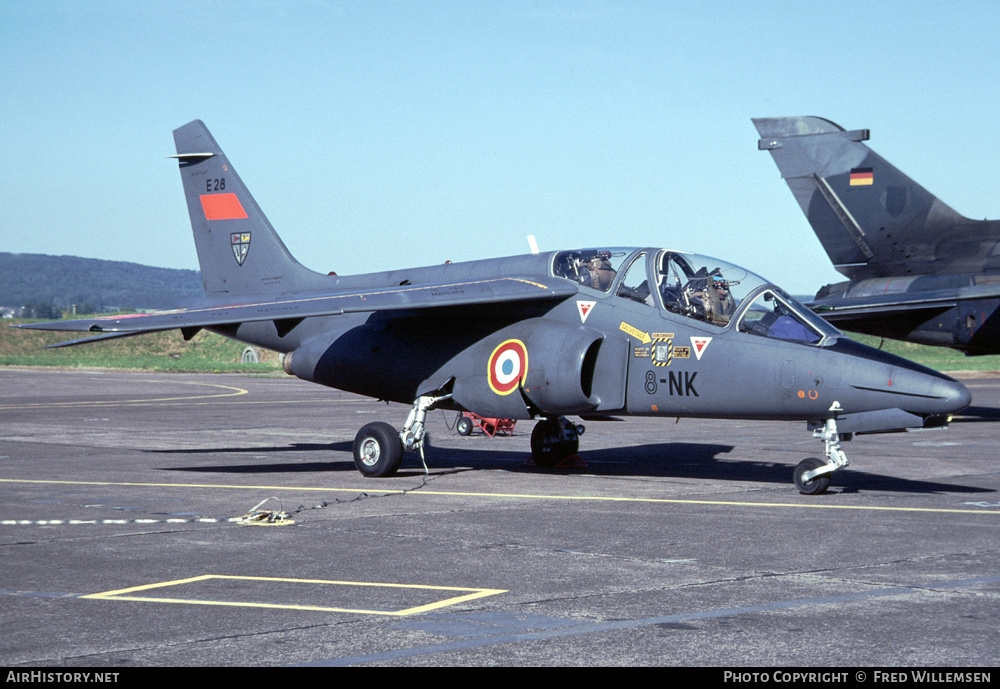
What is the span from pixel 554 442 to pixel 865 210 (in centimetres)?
1525


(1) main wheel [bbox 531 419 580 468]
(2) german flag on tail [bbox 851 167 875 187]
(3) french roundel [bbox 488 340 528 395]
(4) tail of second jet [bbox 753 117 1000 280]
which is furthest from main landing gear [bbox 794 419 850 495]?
(2) german flag on tail [bbox 851 167 875 187]

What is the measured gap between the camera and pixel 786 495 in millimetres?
13078

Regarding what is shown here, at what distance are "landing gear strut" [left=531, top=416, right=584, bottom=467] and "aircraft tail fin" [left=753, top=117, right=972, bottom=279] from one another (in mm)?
14566

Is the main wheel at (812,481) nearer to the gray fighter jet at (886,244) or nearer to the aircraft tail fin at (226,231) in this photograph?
the aircraft tail fin at (226,231)

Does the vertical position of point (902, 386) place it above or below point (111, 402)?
above

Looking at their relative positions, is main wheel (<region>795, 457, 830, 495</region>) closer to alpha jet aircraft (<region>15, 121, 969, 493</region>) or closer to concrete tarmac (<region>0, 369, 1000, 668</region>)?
alpha jet aircraft (<region>15, 121, 969, 493</region>)

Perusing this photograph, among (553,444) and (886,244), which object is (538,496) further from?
(886,244)

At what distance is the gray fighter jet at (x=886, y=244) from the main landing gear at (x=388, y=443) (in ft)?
42.1

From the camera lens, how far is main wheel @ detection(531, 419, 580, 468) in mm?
16609

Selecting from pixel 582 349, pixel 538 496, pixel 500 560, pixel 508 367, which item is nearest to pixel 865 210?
pixel 508 367

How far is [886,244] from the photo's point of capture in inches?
1101

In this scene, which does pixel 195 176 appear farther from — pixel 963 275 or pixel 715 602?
pixel 963 275

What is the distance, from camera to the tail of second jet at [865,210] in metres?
27.0
